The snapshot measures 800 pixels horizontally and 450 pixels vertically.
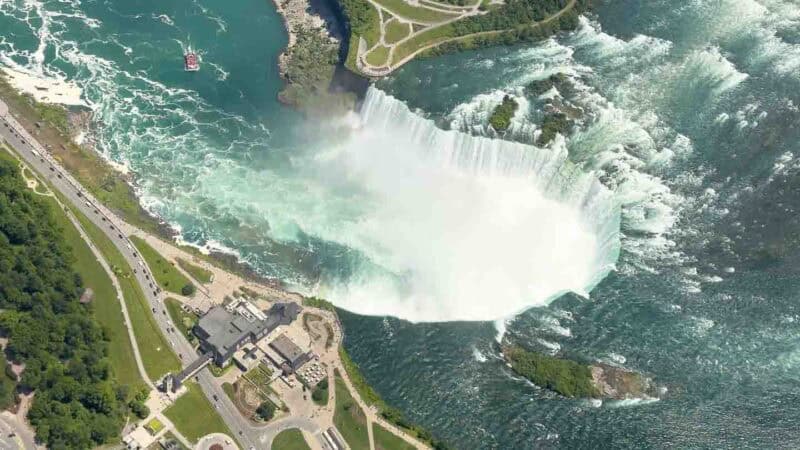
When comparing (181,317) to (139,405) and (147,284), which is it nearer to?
(147,284)

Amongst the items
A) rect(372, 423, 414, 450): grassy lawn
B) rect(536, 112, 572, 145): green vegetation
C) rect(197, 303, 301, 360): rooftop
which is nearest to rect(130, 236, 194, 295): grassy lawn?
rect(197, 303, 301, 360): rooftop

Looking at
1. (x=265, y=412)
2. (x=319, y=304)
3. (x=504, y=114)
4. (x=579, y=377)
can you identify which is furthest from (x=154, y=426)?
(x=504, y=114)

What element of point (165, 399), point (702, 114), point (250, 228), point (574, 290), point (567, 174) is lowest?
point (165, 399)

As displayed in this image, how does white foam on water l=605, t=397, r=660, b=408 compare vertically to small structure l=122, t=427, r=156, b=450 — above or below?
above

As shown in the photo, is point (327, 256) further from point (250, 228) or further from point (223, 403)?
point (223, 403)

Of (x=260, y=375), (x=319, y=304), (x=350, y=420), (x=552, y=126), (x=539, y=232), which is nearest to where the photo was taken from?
(x=350, y=420)

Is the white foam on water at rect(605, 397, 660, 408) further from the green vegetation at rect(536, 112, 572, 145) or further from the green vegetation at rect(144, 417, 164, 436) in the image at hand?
the green vegetation at rect(144, 417, 164, 436)

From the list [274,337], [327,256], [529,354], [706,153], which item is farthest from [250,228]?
[706,153]
